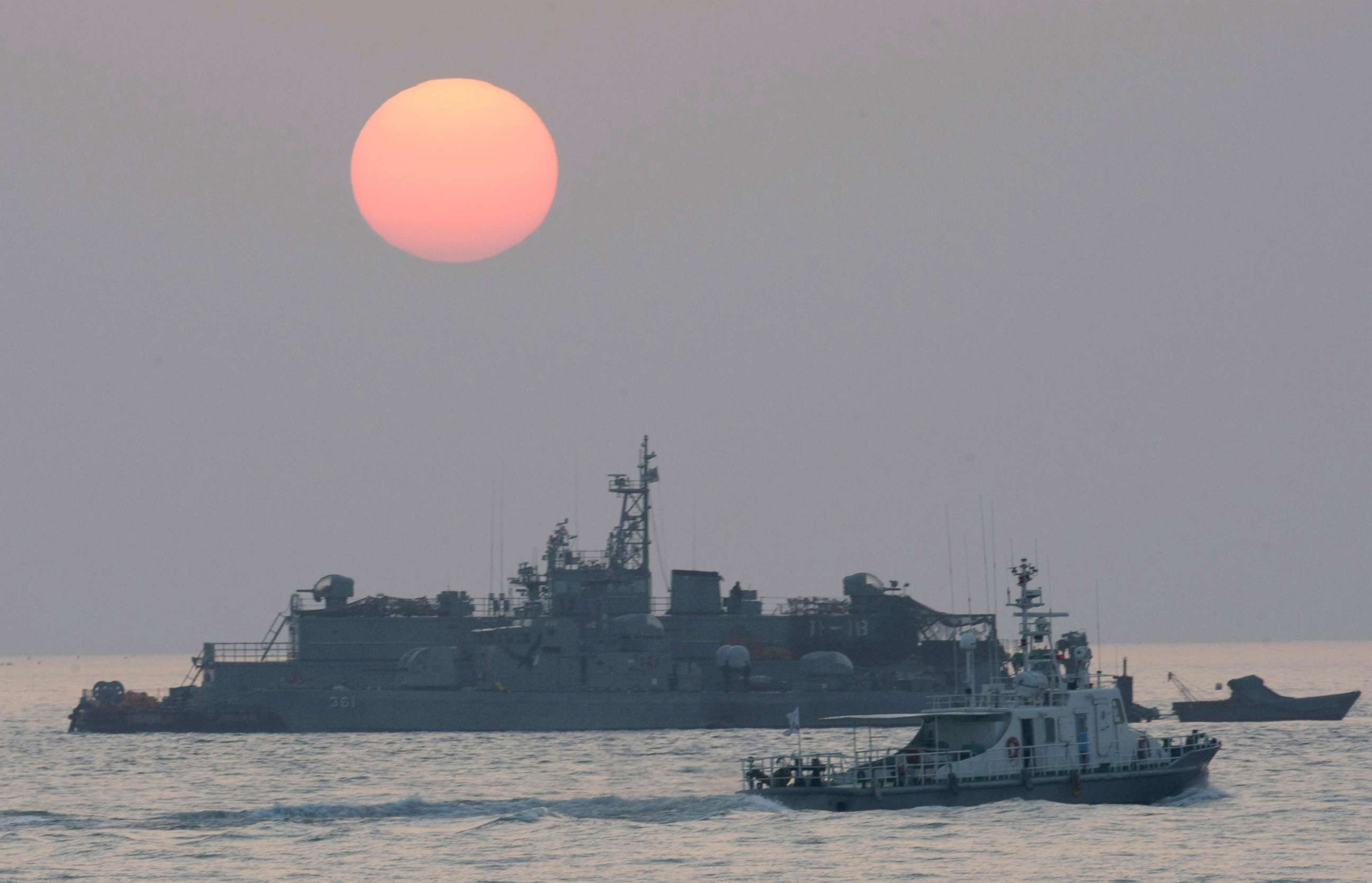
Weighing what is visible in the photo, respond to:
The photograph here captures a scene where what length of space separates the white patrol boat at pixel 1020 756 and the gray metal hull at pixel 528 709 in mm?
39697

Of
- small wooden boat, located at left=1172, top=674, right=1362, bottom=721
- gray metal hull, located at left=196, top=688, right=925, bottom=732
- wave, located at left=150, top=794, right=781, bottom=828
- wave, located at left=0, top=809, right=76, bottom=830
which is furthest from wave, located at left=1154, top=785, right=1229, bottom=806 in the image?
small wooden boat, located at left=1172, top=674, right=1362, bottom=721

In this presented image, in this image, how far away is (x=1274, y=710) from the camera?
350 ft

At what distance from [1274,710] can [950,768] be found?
5972 centimetres

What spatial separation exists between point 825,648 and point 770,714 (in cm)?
983

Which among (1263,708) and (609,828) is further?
(1263,708)

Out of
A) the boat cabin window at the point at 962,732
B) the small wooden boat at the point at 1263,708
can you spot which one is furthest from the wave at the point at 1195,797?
the small wooden boat at the point at 1263,708

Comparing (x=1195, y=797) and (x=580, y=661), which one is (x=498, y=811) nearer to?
(x=1195, y=797)

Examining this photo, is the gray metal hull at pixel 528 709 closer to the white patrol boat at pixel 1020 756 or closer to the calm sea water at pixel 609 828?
the calm sea water at pixel 609 828

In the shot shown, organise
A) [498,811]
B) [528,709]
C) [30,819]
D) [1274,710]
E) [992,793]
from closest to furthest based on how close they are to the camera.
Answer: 1. [992,793]
2. [498,811]
3. [30,819]
4. [528,709]
5. [1274,710]

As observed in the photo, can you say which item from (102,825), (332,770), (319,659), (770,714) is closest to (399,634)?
(319,659)

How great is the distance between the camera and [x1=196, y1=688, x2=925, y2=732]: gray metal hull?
3799 inches

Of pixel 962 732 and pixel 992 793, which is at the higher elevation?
pixel 962 732

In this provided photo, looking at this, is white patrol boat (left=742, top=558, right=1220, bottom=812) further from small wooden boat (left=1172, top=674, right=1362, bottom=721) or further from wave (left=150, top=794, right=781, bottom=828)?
small wooden boat (left=1172, top=674, right=1362, bottom=721)

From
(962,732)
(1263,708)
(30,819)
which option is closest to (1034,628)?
(962,732)
